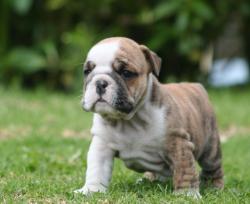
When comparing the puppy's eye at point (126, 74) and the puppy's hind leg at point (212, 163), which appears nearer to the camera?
the puppy's eye at point (126, 74)

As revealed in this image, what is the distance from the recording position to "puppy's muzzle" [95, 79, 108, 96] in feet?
17.5

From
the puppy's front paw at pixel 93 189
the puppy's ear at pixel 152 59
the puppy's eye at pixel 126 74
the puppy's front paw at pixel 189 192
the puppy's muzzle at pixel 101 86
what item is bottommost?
the puppy's front paw at pixel 93 189

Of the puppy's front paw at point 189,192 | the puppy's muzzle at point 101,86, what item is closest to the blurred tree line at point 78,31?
the puppy's front paw at point 189,192

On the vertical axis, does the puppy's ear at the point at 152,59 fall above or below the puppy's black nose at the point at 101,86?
above

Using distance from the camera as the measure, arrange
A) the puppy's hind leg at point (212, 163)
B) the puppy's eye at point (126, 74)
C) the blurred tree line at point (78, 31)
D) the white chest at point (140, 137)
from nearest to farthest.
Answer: the puppy's eye at point (126, 74)
the white chest at point (140, 137)
the puppy's hind leg at point (212, 163)
the blurred tree line at point (78, 31)

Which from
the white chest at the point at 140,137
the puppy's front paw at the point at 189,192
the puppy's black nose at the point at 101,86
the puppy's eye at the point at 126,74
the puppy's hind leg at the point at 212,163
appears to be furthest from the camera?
the puppy's hind leg at the point at 212,163

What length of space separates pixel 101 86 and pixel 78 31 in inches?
343

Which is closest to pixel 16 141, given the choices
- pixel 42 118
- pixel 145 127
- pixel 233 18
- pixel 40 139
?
pixel 40 139

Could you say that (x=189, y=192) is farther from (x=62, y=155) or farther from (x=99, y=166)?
(x=62, y=155)

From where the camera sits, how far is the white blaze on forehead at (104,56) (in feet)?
17.7

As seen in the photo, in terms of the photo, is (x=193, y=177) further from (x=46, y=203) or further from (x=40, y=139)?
(x=40, y=139)

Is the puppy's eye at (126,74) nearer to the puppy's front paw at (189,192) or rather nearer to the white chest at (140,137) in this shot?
the white chest at (140,137)

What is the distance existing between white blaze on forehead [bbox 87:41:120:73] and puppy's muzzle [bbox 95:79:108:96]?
0.10m

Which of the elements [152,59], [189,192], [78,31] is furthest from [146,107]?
[78,31]
